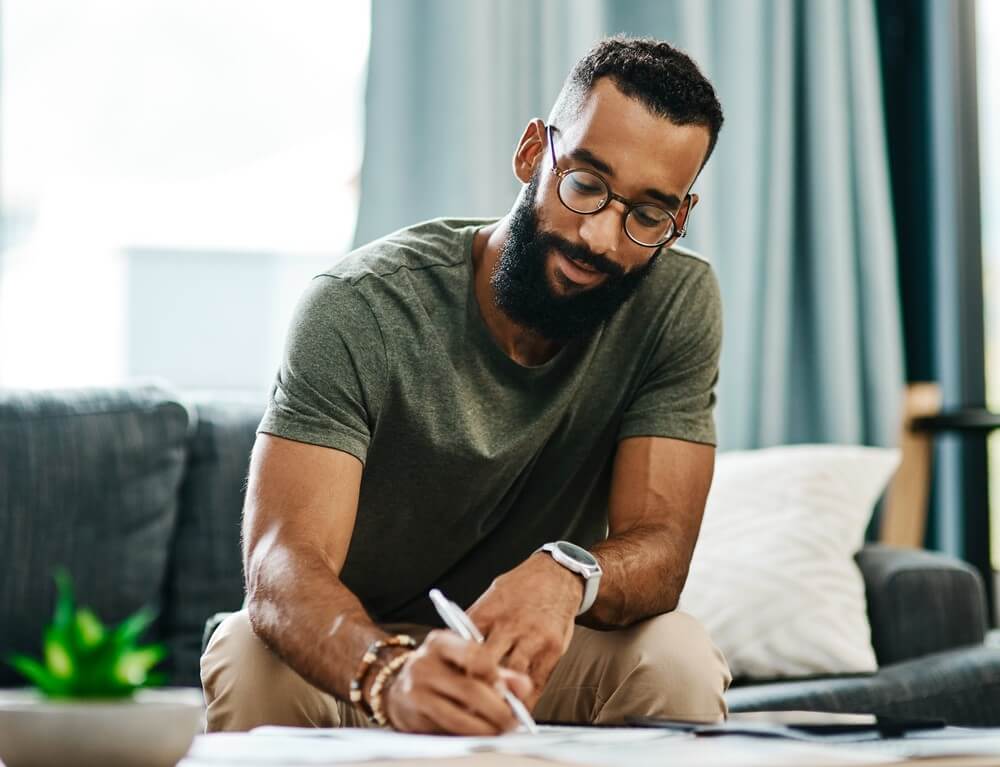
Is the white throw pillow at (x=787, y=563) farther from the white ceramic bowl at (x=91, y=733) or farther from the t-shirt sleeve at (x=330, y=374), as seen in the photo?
the white ceramic bowl at (x=91, y=733)

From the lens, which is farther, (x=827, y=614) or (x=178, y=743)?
(x=827, y=614)

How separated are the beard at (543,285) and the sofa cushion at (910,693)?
598 millimetres

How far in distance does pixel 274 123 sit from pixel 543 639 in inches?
63.2

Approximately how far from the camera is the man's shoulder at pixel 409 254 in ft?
4.81

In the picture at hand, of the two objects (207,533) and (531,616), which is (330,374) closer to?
(531,616)

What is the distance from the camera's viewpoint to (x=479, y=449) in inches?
57.0

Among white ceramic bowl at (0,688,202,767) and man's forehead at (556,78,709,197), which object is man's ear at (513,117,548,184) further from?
white ceramic bowl at (0,688,202,767)

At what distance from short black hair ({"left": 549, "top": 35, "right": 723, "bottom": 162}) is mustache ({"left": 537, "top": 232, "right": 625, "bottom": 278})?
0.15m

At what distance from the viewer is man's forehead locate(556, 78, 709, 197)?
1421 millimetres

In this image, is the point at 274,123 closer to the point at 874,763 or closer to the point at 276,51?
the point at 276,51

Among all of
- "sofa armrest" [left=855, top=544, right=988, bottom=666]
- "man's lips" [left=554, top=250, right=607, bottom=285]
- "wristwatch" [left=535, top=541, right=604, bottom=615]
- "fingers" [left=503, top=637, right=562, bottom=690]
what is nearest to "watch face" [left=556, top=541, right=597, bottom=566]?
"wristwatch" [left=535, top=541, right=604, bottom=615]

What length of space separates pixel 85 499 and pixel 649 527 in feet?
3.39

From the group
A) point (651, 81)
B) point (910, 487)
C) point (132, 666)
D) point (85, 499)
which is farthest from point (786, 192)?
point (132, 666)

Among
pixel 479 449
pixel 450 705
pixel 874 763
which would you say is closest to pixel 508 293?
pixel 479 449
